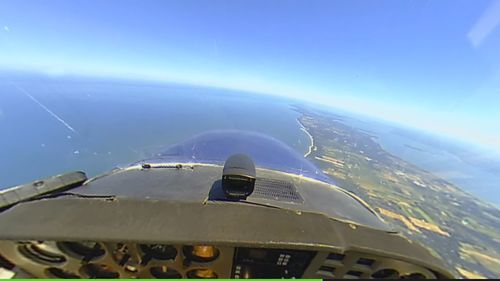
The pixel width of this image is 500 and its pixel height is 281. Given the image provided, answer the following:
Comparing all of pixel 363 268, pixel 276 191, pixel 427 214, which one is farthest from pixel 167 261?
pixel 427 214

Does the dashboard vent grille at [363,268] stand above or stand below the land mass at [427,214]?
above

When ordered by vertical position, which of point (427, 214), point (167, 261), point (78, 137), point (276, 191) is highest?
point (276, 191)

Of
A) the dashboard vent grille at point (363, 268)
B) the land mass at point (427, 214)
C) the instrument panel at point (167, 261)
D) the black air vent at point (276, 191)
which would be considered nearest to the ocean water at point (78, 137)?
the land mass at point (427, 214)

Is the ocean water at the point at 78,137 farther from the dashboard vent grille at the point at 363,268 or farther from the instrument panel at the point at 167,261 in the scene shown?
the dashboard vent grille at the point at 363,268

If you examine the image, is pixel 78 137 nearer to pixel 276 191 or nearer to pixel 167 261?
pixel 276 191

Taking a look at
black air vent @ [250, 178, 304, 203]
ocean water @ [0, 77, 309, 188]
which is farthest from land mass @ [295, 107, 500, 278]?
ocean water @ [0, 77, 309, 188]

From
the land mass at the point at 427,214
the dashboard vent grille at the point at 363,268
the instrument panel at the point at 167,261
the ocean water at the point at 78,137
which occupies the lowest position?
the ocean water at the point at 78,137

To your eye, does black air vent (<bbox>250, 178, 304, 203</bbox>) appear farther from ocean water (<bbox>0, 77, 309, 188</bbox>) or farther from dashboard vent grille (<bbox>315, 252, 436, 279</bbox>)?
ocean water (<bbox>0, 77, 309, 188</bbox>)
